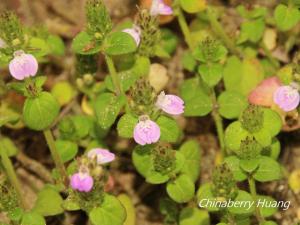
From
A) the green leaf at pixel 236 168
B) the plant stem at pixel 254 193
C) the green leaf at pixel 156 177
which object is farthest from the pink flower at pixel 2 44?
the plant stem at pixel 254 193

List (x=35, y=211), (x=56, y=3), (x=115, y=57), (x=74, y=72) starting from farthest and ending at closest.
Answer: (x=56, y=3) → (x=74, y=72) → (x=115, y=57) → (x=35, y=211)

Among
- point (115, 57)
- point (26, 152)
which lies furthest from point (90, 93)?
point (26, 152)

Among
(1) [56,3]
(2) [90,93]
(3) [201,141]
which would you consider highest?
(1) [56,3]

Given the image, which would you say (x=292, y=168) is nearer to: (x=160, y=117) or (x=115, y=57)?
(x=160, y=117)

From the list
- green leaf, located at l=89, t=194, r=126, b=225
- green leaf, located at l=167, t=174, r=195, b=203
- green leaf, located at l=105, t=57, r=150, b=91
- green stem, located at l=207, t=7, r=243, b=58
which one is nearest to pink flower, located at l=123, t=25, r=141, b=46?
green leaf, located at l=105, t=57, r=150, b=91

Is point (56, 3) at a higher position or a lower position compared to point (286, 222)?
higher

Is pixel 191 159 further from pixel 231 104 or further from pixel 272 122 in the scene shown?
pixel 272 122

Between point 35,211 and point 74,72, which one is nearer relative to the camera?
point 35,211
